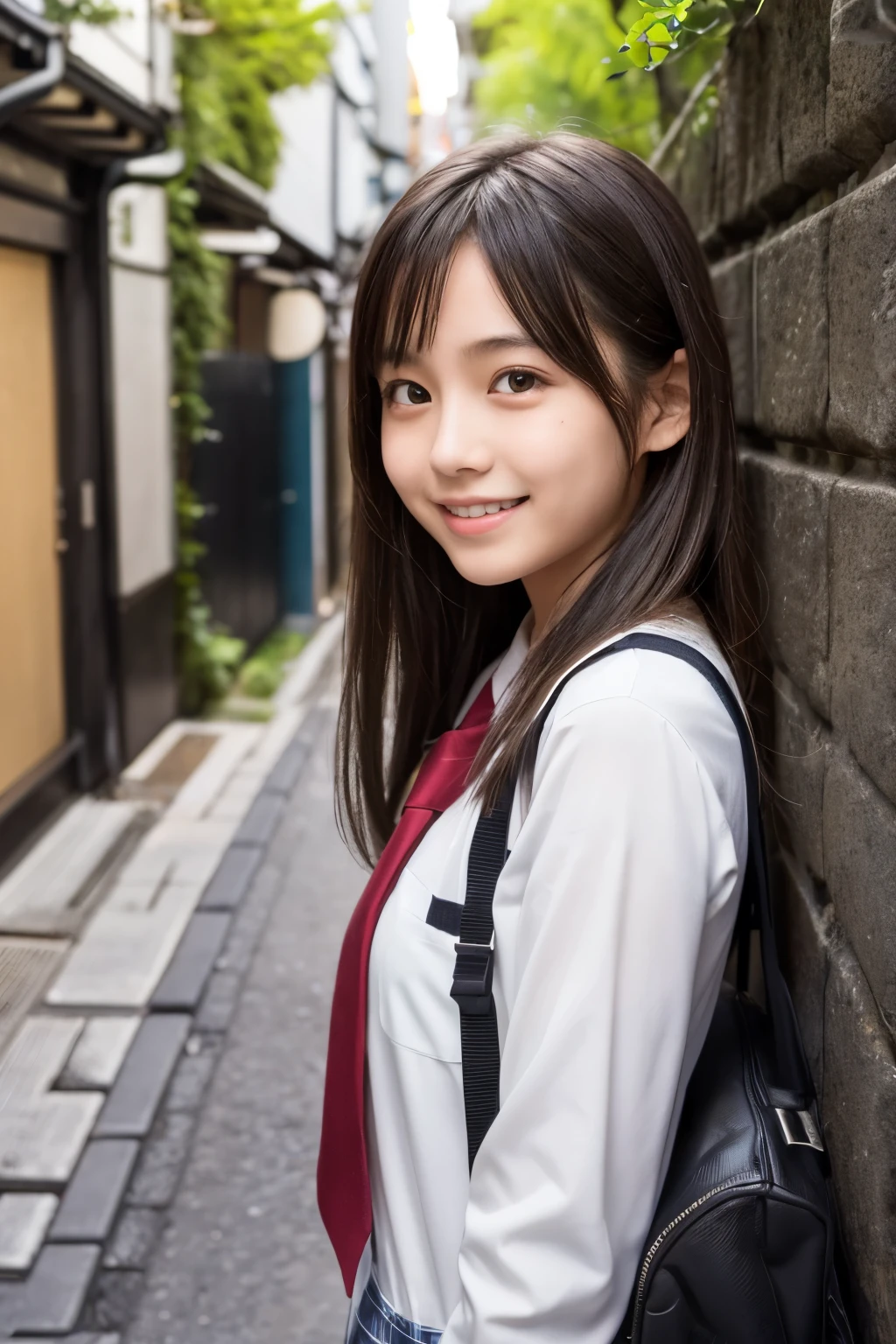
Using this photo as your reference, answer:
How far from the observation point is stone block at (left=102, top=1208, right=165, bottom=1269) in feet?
11.0

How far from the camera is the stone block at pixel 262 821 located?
257 inches

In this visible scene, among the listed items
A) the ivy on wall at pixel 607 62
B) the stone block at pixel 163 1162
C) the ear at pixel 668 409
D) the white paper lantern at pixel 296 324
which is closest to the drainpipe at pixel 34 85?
the ivy on wall at pixel 607 62

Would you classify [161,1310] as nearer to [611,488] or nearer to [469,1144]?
[469,1144]

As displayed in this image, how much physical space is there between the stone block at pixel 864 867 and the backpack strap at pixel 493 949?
3.3 inches

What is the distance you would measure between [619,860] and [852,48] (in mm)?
776

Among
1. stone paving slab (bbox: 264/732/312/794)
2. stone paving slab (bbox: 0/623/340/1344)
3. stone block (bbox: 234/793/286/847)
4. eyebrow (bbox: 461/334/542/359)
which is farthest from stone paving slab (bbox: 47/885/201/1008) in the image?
eyebrow (bbox: 461/334/542/359)

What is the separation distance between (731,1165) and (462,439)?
774 millimetres

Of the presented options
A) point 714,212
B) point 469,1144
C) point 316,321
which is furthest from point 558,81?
point 469,1144

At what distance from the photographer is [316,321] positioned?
11.3 m

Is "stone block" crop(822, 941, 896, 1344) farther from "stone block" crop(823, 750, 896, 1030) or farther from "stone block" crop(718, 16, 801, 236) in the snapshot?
"stone block" crop(718, 16, 801, 236)

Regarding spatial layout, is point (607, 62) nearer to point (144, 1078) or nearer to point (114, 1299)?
point (114, 1299)

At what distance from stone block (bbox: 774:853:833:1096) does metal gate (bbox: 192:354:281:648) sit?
7735 mm

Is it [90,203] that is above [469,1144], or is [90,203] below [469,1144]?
above

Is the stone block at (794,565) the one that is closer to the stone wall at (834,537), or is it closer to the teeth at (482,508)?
the stone wall at (834,537)
